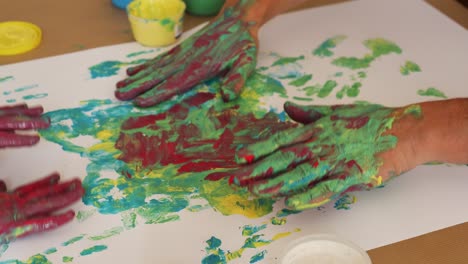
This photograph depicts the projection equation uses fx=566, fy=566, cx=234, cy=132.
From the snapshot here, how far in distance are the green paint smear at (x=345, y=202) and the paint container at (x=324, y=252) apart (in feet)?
0.77

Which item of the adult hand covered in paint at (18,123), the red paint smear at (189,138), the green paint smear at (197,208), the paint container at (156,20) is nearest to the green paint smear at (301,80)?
the red paint smear at (189,138)

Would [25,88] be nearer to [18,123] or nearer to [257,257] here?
[18,123]

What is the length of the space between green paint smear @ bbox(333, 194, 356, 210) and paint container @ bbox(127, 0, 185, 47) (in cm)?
75

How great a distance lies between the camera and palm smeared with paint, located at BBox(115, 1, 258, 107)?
1.42 m

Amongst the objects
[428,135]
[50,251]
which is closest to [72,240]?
[50,251]

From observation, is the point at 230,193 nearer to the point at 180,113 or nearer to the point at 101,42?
the point at 180,113

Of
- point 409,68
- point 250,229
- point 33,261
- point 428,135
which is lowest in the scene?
point 33,261

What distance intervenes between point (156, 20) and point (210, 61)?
229mm

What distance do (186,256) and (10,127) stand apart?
463 mm

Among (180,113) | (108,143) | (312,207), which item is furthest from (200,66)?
(312,207)

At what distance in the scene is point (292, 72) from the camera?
5.02 ft

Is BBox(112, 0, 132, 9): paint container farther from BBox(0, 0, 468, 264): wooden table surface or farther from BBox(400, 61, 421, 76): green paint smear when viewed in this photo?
BBox(400, 61, 421, 76): green paint smear

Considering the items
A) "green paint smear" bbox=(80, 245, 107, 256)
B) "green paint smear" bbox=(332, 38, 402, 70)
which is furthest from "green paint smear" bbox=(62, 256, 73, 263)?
"green paint smear" bbox=(332, 38, 402, 70)

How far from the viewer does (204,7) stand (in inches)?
69.4
